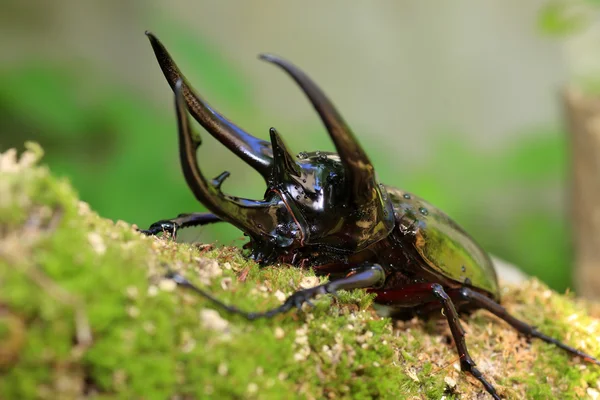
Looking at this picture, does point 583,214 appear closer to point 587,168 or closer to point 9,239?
point 587,168

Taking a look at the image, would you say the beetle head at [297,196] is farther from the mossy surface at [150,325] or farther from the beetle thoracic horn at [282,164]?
the mossy surface at [150,325]

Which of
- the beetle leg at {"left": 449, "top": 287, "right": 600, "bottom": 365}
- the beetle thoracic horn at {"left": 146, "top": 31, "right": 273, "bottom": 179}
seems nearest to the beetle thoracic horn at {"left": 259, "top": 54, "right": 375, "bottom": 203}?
the beetle thoracic horn at {"left": 146, "top": 31, "right": 273, "bottom": 179}

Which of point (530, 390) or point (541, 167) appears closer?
point (530, 390)

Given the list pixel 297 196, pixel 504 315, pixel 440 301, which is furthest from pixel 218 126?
pixel 504 315

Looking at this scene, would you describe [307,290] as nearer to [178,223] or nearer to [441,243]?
[178,223]

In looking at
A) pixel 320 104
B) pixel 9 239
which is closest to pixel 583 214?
pixel 320 104

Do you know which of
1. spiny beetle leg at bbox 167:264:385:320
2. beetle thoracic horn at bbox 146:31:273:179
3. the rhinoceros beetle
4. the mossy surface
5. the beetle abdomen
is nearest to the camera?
the mossy surface

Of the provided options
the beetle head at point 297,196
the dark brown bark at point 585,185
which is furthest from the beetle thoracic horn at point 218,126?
the dark brown bark at point 585,185

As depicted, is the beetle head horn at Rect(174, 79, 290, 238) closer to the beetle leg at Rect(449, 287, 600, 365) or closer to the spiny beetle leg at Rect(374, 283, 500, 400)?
the spiny beetle leg at Rect(374, 283, 500, 400)
